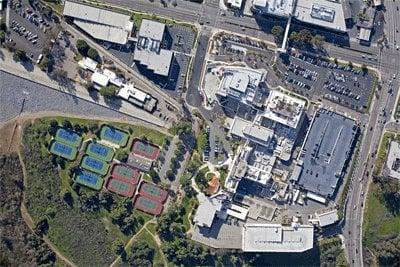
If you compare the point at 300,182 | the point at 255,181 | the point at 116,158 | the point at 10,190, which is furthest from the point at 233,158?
the point at 10,190

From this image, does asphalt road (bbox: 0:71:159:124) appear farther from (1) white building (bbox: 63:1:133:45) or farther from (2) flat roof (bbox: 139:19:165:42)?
(2) flat roof (bbox: 139:19:165:42)

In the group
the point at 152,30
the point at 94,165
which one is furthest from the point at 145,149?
the point at 152,30

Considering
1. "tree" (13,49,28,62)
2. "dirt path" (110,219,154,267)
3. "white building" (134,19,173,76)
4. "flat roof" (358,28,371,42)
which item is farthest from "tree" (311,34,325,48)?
"tree" (13,49,28,62)

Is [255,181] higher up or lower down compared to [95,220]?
higher up

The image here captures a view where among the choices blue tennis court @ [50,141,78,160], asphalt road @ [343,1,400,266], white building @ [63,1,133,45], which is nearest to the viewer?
white building @ [63,1,133,45]

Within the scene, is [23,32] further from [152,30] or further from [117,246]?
[117,246]

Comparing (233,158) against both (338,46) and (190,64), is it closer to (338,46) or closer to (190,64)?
(190,64)

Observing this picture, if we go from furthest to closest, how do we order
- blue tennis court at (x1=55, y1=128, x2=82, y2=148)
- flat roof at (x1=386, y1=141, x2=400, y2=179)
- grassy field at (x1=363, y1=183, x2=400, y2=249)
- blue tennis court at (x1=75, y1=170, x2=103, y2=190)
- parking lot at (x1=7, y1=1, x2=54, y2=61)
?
grassy field at (x1=363, y1=183, x2=400, y2=249) → flat roof at (x1=386, y1=141, x2=400, y2=179) → blue tennis court at (x1=75, y1=170, x2=103, y2=190) → blue tennis court at (x1=55, y1=128, x2=82, y2=148) → parking lot at (x1=7, y1=1, x2=54, y2=61)
